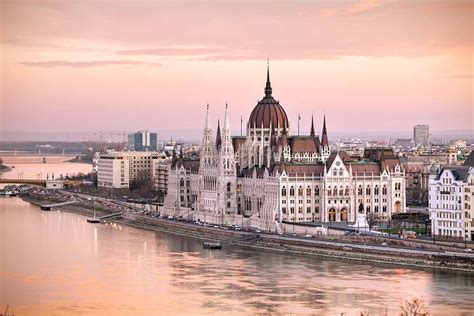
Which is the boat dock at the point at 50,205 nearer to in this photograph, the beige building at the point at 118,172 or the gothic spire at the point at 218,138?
the beige building at the point at 118,172

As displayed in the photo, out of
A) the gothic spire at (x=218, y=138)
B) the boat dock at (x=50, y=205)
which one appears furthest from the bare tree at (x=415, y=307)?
the boat dock at (x=50, y=205)

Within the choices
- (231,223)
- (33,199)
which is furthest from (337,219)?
(33,199)

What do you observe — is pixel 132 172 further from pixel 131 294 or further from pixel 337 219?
pixel 131 294

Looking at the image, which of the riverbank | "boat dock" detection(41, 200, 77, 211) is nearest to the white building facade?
the riverbank

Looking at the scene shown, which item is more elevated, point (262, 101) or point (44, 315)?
point (262, 101)

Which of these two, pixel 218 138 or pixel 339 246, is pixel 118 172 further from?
pixel 339 246

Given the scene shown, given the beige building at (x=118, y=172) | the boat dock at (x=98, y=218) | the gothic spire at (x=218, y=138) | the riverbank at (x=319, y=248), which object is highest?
the gothic spire at (x=218, y=138)

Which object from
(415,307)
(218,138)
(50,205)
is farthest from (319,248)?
(50,205)
